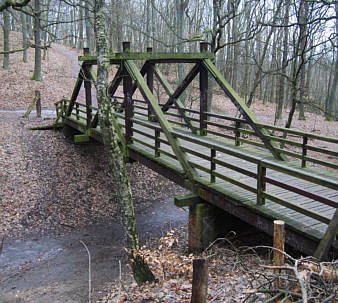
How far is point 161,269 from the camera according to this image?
7484 millimetres

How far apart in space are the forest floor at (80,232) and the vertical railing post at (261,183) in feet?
3.51

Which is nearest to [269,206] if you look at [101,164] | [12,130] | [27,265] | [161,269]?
[161,269]

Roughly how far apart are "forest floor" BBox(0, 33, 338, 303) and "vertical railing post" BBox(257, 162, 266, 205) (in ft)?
3.51

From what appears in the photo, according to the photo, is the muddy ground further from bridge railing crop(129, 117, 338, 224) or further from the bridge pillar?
bridge railing crop(129, 117, 338, 224)

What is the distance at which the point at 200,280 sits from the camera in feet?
12.8

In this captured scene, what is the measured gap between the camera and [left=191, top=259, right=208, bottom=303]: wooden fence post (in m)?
3.82

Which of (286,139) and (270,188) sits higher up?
(286,139)

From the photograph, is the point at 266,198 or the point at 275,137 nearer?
the point at 266,198

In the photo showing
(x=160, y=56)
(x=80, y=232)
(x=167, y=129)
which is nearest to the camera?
(x=167, y=129)

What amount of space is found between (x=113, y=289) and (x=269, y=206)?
391 cm

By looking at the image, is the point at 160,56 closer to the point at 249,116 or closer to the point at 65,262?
the point at 249,116

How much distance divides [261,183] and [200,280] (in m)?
2.90

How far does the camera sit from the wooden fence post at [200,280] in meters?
3.82

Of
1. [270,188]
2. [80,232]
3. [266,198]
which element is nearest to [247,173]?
[266,198]
